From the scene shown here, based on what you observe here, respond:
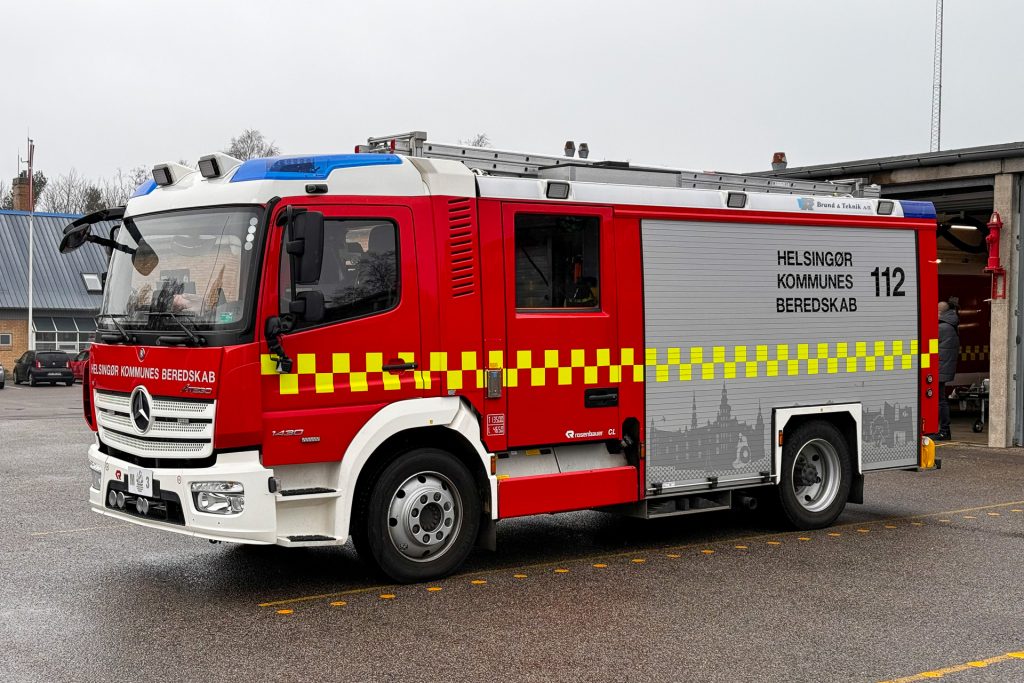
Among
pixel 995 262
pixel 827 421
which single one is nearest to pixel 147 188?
pixel 827 421

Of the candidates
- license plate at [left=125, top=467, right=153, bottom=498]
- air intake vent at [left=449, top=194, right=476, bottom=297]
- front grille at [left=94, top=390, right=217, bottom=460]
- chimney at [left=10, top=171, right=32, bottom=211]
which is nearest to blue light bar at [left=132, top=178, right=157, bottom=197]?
front grille at [left=94, top=390, right=217, bottom=460]

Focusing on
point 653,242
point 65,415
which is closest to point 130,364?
point 653,242

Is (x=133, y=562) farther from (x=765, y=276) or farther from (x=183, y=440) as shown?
(x=765, y=276)

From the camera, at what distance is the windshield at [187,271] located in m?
7.31

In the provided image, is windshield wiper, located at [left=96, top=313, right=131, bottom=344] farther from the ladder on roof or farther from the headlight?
the ladder on roof

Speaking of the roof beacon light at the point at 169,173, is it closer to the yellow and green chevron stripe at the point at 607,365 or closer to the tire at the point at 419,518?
the yellow and green chevron stripe at the point at 607,365

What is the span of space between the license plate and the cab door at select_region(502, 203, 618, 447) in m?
2.45

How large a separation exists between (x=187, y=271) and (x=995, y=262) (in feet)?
41.5

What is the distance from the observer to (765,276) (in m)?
9.72

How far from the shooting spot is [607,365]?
28.8 feet

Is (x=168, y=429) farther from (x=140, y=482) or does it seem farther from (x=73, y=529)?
(x=73, y=529)

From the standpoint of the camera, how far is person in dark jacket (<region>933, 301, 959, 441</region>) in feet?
57.6

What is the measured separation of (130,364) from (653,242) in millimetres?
3944

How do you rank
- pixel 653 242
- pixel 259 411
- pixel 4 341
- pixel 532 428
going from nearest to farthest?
pixel 259 411 → pixel 532 428 → pixel 653 242 → pixel 4 341
